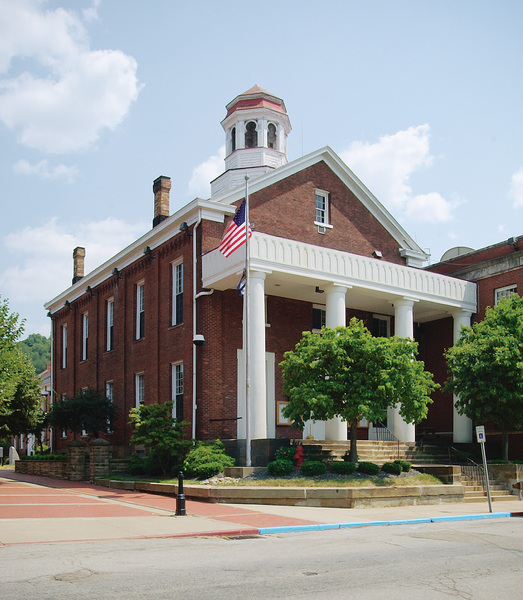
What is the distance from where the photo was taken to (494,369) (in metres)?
23.3

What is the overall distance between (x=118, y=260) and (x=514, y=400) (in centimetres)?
1863

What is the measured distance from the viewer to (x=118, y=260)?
3303 cm

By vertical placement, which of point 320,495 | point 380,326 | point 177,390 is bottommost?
point 320,495

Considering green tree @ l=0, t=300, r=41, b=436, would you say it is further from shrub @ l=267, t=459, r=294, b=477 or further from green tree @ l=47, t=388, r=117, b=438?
shrub @ l=267, t=459, r=294, b=477

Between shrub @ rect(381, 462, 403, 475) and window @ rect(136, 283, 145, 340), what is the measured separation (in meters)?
13.6

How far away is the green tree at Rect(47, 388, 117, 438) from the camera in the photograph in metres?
30.5

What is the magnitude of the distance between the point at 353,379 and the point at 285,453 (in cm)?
319

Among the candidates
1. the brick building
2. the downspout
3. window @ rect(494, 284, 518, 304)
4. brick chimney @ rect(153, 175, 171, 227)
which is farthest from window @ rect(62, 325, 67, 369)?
window @ rect(494, 284, 518, 304)

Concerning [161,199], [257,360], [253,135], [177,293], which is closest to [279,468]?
[257,360]

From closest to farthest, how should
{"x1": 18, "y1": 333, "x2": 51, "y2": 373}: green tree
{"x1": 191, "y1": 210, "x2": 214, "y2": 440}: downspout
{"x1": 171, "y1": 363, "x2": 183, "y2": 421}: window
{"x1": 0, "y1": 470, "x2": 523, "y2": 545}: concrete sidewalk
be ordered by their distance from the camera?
{"x1": 0, "y1": 470, "x2": 523, "y2": 545}: concrete sidewalk, {"x1": 191, "y1": 210, "x2": 214, "y2": 440}: downspout, {"x1": 171, "y1": 363, "x2": 183, "y2": 421}: window, {"x1": 18, "y1": 333, "x2": 51, "y2": 373}: green tree

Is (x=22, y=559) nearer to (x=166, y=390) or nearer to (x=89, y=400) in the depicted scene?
(x=166, y=390)

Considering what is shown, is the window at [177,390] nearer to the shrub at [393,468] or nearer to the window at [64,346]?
the shrub at [393,468]

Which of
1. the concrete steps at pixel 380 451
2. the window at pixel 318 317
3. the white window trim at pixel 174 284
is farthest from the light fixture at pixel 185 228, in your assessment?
the concrete steps at pixel 380 451

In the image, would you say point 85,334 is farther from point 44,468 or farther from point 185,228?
point 185,228
